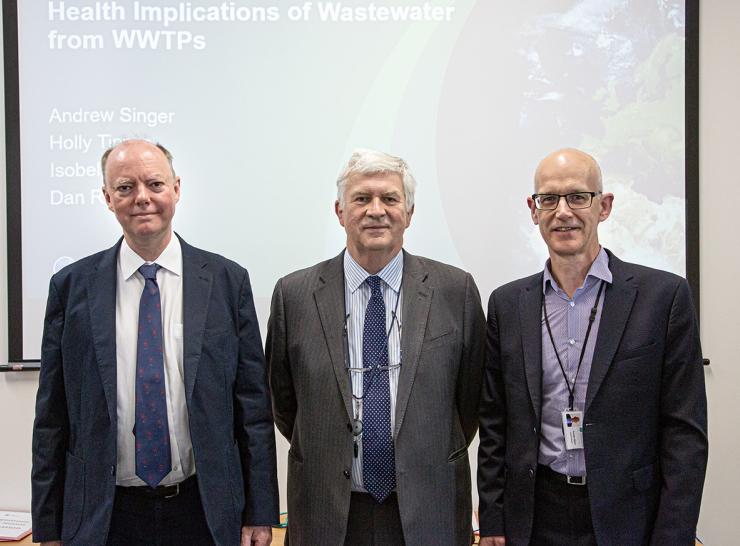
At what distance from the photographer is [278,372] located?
2.06 meters

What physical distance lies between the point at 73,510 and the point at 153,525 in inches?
9.1

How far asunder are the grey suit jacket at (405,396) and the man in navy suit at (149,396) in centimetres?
12

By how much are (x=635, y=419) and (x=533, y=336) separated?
0.35m

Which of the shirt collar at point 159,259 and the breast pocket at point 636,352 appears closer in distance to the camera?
the breast pocket at point 636,352

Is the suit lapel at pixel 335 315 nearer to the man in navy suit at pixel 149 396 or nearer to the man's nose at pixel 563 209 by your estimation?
the man in navy suit at pixel 149 396

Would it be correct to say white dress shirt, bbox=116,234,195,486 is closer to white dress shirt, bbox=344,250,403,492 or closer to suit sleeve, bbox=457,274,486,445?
white dress shirt, bbox=344,250,403,492

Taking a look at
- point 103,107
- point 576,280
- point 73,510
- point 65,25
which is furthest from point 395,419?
point 65,25

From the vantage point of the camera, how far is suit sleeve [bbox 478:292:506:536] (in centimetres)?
189

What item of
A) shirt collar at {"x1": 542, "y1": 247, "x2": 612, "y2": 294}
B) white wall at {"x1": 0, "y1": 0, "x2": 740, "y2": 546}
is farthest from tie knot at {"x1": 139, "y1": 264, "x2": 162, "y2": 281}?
white wall at {"x1": 0, "y1": 0, "x2": 740, "y2": 546}

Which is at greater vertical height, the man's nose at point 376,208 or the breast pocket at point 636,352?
the man's nose at point 376,208

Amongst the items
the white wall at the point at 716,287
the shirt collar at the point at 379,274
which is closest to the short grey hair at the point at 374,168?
the shirt collar at the point at 379,274

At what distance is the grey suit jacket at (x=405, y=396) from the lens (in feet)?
5.98

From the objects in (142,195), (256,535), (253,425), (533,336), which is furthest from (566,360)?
(142,195)

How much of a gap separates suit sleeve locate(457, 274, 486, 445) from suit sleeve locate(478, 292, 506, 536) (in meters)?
0.05
